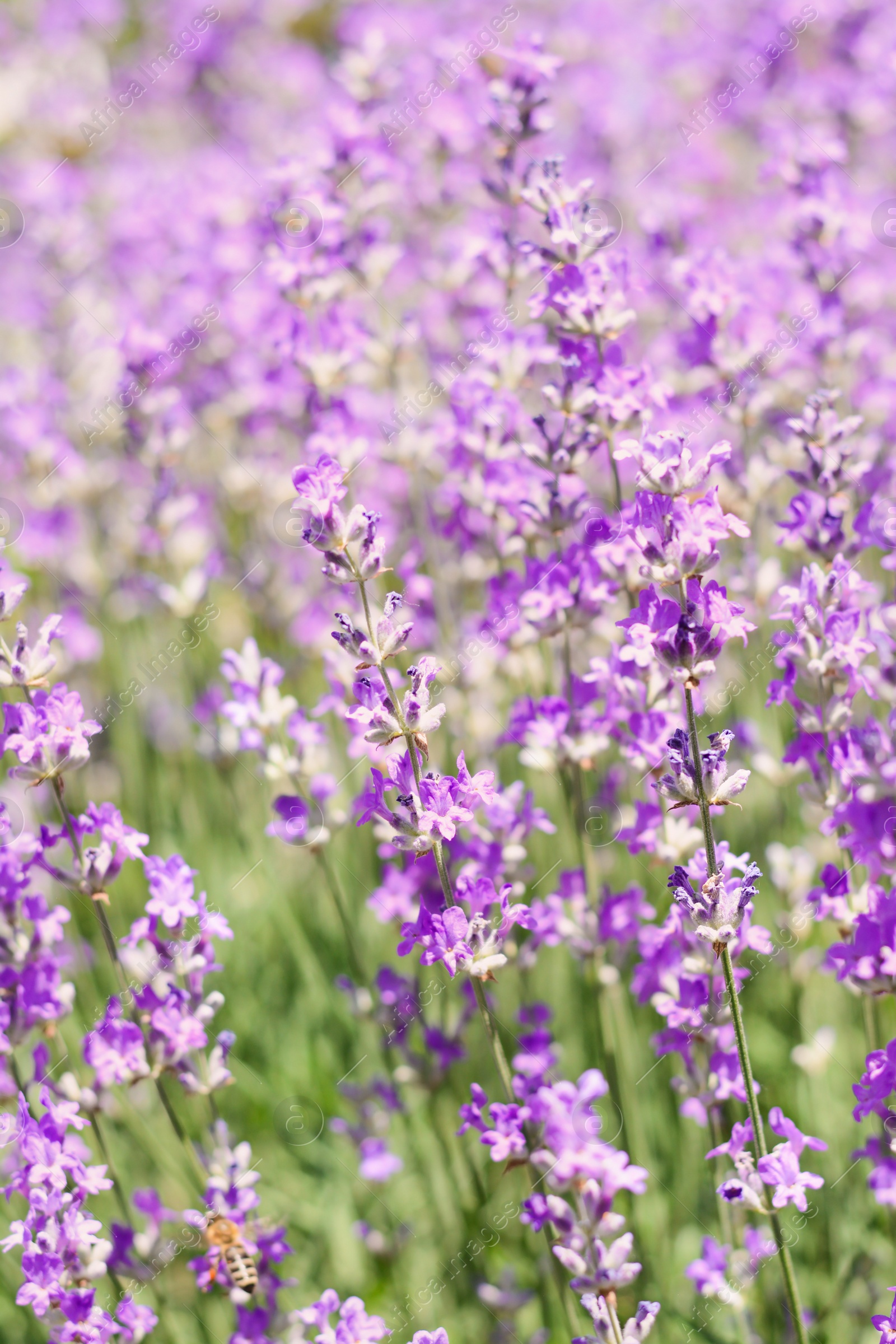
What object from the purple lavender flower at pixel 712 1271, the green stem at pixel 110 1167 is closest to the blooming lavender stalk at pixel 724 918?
the purple lavender flower at pixel 712 1271

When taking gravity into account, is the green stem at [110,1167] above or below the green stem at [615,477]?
below

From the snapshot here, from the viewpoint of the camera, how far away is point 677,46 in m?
8.12

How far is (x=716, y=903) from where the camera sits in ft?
7.04

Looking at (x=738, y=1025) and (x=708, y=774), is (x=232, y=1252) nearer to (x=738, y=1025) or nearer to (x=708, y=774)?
(x=738, y=1025)

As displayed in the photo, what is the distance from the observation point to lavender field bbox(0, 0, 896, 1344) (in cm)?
237

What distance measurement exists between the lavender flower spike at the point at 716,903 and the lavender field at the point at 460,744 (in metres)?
0.01

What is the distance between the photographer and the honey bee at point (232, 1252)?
2467 millimetres

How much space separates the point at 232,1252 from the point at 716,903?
1275mm

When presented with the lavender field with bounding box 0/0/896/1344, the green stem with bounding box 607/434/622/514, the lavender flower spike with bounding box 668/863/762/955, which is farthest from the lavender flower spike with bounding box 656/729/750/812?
the green stem with bounding box 607/434/622/514

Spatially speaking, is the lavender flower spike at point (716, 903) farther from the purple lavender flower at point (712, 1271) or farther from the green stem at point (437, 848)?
the purple lavender flower at point (712, 1271)

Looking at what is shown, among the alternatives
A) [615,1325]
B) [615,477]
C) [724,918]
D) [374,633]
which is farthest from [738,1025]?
[615,477]

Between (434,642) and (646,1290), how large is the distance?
205 cm

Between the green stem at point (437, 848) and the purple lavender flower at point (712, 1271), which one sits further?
the purple lavender flower at point (712, 1271)

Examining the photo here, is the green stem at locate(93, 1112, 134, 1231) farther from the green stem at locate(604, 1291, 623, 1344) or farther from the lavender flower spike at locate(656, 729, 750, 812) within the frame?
the lavender flower spike at locate(656, 729, 750, 812)
